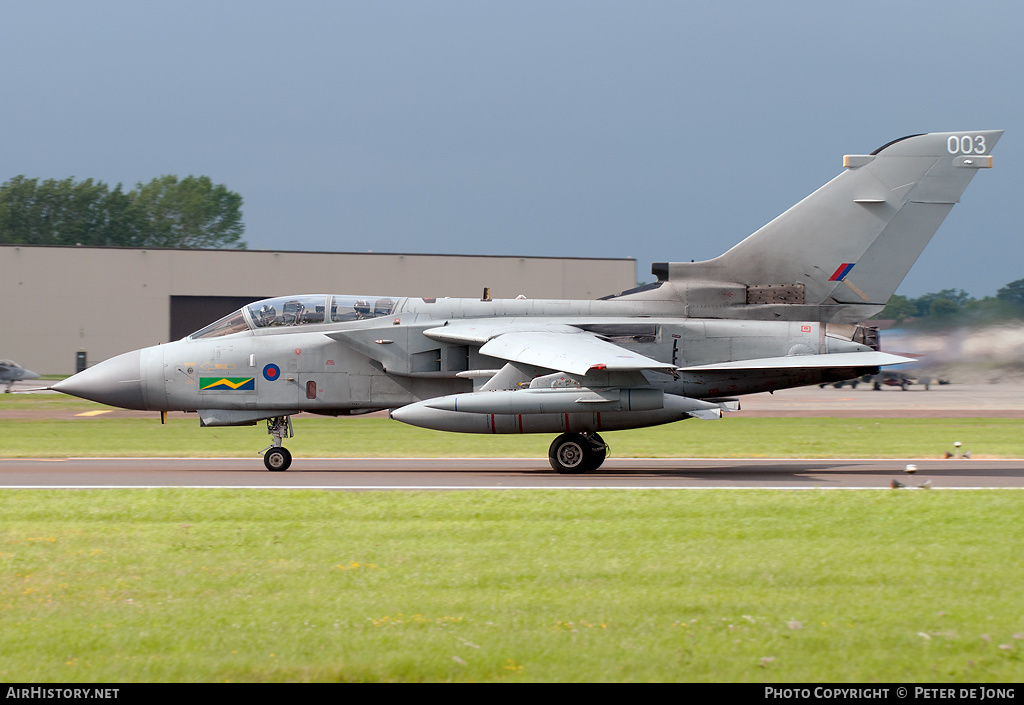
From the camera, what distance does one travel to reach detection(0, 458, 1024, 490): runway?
552 inches

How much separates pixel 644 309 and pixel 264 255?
41723mm

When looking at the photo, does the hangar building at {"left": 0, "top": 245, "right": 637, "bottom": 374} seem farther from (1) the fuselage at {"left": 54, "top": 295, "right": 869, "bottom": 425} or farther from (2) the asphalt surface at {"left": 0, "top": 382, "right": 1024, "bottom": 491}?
(1) the fuselage at {"left": 54, "top": 295, "right": 869, "bottom": 425}

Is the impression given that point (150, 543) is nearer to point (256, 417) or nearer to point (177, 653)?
point (177, 653)

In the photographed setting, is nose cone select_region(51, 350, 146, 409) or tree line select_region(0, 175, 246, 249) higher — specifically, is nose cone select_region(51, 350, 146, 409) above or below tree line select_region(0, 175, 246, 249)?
below

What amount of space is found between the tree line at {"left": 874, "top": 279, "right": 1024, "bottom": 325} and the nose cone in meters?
14.3

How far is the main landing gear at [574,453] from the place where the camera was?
16.5 m

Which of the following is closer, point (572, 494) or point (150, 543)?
point (150, 543)

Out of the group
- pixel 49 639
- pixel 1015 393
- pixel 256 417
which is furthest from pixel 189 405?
pixel 1015 393

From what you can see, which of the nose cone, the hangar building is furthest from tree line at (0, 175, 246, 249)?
the nose cone

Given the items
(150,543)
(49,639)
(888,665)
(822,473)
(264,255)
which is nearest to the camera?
(888,665)

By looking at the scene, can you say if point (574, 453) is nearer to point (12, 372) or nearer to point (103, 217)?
point (12, 372)

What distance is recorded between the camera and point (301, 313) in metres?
17.5

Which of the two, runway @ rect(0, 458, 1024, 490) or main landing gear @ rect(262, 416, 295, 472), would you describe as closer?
runway @ rect(0, 458, 1024, 490)
